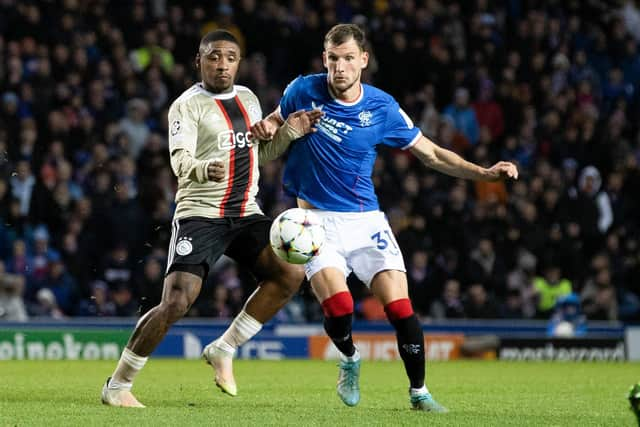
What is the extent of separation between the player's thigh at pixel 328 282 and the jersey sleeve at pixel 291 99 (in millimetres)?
1099

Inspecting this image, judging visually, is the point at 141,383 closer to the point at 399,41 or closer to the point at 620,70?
the point at 399,41

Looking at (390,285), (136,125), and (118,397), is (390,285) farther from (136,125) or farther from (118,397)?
(136,125)

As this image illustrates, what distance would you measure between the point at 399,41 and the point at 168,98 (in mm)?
4089

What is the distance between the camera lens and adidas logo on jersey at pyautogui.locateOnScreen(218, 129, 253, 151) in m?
8.27

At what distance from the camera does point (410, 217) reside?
1731 centimetres

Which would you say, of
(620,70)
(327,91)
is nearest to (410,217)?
(620,70)

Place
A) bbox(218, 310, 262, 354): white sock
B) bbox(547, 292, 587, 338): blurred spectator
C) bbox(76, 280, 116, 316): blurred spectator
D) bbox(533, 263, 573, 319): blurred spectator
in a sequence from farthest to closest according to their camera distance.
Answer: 1. bbox(533, 263, 573, 319): blurred spectator
2. bbox(547, 292, 587, 338): blurred spectator
3. bbox(76, 280, 116, 316): blurred spectator
4. bbox(218, 310, 262, 354): white sock

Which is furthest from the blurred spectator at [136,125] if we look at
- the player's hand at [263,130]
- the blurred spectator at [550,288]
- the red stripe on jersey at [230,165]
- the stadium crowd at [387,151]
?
the player's hand at [263,130]

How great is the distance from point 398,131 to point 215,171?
4.83 feet

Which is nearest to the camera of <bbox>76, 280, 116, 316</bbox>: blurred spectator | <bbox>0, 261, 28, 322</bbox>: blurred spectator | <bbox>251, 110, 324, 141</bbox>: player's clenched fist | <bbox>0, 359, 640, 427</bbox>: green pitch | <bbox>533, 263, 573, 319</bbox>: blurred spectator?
<bbox>0, 359, 640, 427</bbox>: green pitch

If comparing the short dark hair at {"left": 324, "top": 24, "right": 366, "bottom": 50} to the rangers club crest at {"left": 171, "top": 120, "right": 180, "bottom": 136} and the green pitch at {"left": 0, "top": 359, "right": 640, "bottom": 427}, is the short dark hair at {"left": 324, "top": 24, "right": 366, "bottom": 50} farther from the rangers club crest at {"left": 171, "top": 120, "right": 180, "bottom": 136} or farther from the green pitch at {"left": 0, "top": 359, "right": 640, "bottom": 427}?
the green pitch at {"left": 0, "top": 359, "right": 640, "bottom": 427}

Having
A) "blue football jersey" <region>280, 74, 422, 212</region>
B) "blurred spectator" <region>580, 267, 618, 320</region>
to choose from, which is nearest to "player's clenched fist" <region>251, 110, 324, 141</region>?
"blue football jersey" <region>280, 74, 422, 212</region>

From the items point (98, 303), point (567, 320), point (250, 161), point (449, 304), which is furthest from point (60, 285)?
point (250, 161)

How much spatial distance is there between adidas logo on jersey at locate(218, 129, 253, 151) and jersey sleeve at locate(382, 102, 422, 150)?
0.92 meters
